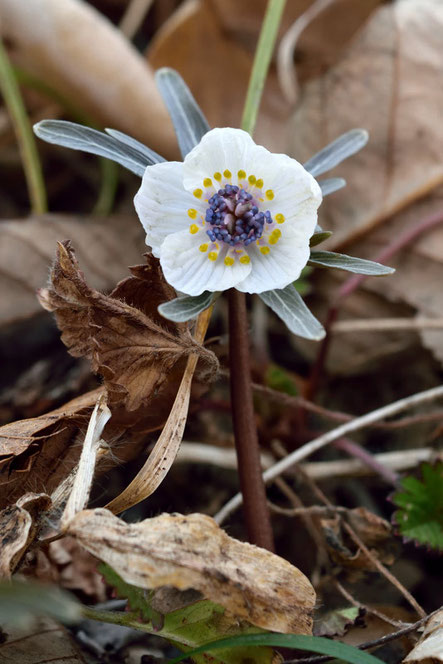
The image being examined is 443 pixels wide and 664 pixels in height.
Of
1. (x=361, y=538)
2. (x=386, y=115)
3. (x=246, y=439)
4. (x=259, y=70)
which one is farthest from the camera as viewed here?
(x=386, y=115)

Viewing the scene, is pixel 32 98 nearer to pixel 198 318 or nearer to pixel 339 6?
pixel 339 6

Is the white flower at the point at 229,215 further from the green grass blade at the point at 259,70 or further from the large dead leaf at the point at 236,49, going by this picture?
the large dead leaf at the point at 236,49

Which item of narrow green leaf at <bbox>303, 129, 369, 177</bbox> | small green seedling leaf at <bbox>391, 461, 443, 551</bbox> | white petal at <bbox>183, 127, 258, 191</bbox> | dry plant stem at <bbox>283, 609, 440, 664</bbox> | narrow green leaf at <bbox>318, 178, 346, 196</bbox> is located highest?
narrow green leaf at <bbox>303, 129, 369, 177</bbox>

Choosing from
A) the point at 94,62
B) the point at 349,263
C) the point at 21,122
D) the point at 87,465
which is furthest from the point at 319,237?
the point at 21,122

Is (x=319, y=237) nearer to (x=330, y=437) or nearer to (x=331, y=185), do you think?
(x=331, y=185)

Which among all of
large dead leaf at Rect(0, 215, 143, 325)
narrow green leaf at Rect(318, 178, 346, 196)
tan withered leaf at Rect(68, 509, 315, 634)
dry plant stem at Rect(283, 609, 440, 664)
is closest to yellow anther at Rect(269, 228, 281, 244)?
narrow green leaf at Rect(318, 178, 346, 196)

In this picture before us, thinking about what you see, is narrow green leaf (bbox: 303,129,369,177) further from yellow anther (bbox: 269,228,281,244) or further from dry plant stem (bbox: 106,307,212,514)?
dry plant stem (bbox: 106,307,212,514)

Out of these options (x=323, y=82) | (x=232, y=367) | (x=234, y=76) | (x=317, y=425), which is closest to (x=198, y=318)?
(x=232, y=367)

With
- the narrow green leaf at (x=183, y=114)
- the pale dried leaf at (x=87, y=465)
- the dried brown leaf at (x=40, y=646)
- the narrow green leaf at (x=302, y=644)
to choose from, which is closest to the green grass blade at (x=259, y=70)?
the narrow green leaf at (x=183, y=114)
